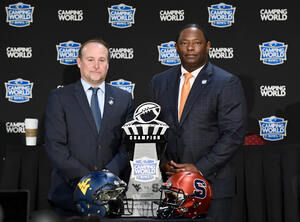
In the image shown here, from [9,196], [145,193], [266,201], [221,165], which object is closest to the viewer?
[9,196]

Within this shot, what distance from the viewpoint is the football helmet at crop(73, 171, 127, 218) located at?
2201 millimetres

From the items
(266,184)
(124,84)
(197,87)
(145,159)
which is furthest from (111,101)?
(124,84)

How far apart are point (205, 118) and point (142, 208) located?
0.88 metres

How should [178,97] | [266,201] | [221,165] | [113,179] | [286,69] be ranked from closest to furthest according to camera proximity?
[113,179] < [221,165] < [178,97] < [266,201] < [286,69]

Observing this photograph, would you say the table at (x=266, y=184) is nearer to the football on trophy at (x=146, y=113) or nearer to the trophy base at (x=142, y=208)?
the football on trophy at (x=146, y=113)

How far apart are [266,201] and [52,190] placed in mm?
2173

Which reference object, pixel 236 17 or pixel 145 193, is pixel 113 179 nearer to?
pixel 145 193

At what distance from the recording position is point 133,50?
5.69 m

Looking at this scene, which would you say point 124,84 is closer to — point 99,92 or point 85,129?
point 99,92


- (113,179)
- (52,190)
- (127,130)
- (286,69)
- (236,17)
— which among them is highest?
(236,17)

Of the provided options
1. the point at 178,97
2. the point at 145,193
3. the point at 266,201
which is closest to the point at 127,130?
the point at 145,193

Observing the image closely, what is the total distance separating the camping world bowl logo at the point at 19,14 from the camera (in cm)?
569

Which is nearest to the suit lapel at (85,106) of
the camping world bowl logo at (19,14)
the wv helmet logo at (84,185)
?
the wv helmet logo at (84,185)

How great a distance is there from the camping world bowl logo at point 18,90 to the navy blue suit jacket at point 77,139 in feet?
8.95
